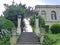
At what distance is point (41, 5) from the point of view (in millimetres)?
38250

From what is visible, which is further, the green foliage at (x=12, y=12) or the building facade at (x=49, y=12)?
the building facade at (x=49, y=12)

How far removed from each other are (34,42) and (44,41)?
1495 millimetres

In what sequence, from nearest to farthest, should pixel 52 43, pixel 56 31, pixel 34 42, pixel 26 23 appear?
pixel 52 43
pixel 34 42
pixel 56 31
pixel 26 23

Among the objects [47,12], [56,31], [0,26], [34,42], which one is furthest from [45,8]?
[34,42]

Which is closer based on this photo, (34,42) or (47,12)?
(34,42)

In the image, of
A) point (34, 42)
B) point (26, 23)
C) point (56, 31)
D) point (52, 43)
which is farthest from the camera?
point (26, 23)

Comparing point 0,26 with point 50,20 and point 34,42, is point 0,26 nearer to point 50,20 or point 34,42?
point 34,42

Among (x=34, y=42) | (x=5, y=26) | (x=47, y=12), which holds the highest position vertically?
(x=47, y=12)

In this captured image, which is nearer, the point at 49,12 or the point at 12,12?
the point at 12,12

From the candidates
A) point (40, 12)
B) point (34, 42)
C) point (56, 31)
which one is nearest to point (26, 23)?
point (40, 12)

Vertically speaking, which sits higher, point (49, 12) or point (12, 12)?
point (49, 12)

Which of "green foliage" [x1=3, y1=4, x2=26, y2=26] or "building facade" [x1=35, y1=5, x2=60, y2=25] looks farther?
"building facade" [x1=35, y1=5, x2=60, y2=25]

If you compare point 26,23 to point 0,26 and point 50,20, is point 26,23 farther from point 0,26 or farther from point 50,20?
point 0,26

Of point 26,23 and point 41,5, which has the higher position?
point 41,5
